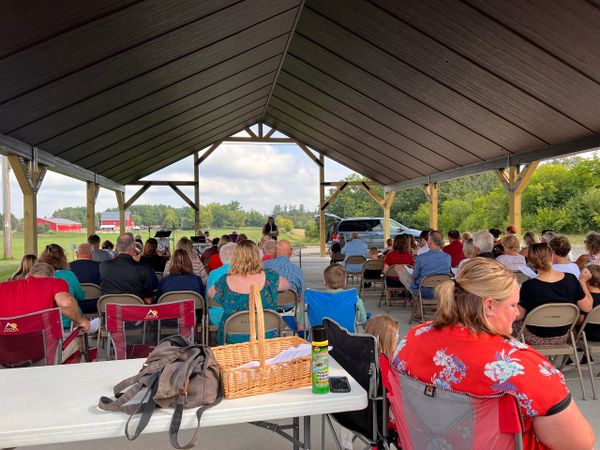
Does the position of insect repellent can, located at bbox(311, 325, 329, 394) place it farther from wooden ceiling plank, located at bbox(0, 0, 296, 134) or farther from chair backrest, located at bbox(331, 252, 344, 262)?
chair backrest, located at bbox(331, 252, 344, 262)

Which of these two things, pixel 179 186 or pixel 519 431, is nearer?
pixel 519 431

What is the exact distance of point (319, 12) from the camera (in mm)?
7438

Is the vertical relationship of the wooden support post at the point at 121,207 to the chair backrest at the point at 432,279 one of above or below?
above

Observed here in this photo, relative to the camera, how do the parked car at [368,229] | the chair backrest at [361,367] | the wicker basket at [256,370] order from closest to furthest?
the wicker basket at [256,370]
the chair backrest at [361,367]
the parked car at [368,229]

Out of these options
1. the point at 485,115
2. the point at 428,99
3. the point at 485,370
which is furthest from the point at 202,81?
the point at 485,370

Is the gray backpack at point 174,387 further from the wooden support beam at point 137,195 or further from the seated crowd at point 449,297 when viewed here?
the wooden support beam at point 137,195

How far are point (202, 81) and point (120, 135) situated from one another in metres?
2.43

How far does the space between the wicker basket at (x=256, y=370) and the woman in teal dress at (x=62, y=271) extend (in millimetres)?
2919

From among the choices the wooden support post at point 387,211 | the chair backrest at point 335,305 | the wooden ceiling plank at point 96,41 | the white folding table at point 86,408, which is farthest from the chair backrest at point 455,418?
the wooden support post at point 387,211

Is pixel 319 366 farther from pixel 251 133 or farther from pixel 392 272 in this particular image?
pixel 251 133

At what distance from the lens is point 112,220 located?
1888 cm

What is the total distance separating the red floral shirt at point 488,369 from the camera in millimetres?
1277

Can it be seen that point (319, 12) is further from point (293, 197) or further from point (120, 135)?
point (293, 197)

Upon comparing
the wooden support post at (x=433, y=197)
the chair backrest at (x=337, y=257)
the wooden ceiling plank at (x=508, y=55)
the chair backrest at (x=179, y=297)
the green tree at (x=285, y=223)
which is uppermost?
the wooden ceiling plank at (x=508, y=55)
